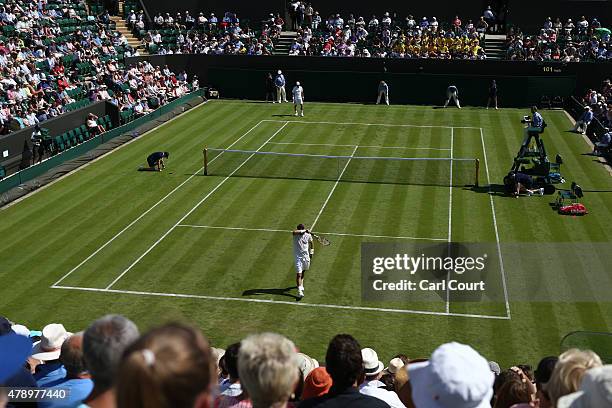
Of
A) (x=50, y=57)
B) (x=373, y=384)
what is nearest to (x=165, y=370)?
(x=373, y=384)

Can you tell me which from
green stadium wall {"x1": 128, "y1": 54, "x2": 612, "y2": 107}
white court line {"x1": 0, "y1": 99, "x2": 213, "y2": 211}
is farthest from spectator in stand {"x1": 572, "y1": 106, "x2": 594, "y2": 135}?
white court line {"x1": 0, "y1": 99, "x2": 213, "y2": 211}

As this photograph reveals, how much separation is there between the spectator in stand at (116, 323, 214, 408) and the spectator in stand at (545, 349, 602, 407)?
2593mm

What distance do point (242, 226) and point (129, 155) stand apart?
417 inches

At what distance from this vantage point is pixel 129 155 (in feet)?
103

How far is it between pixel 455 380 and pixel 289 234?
17490 millimetres

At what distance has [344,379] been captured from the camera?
240 inches

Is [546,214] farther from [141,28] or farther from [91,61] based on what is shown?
[141,28]

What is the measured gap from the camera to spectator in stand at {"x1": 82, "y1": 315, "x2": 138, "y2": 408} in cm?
445

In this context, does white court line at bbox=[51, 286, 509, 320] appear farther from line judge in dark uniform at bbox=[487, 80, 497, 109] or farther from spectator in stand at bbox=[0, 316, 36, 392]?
line judge in dark uniform at bbox=[487, 80, 497, 109]

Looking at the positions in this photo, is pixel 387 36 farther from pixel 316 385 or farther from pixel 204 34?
pixel 316 385

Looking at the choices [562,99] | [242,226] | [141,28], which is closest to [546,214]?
[242,226]

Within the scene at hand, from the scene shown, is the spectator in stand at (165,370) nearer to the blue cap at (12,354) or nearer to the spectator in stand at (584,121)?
the blue cap at (12,354)

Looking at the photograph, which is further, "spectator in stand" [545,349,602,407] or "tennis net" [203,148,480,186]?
"tennis net" [203,148,480,186]

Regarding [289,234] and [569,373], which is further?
[289,234]
